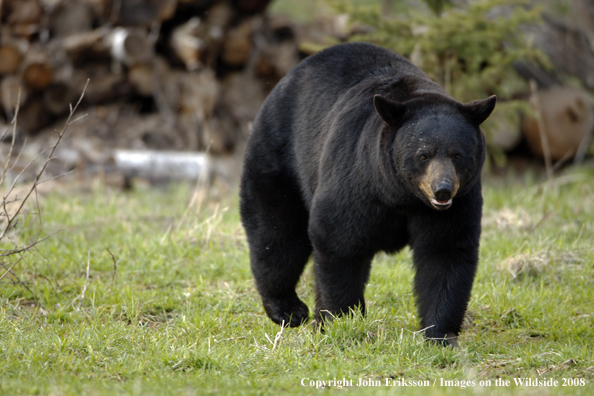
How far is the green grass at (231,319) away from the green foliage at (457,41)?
1.42 meters

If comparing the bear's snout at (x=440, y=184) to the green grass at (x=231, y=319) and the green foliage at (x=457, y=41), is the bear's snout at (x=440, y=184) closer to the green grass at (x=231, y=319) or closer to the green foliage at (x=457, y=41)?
the green grass at (x=231, y=319)

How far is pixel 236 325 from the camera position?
445 cm

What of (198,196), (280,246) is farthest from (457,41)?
(280,246)

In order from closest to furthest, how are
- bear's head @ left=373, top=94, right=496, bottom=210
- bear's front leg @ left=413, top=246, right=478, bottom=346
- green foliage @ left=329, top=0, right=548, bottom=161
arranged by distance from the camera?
bear's head @ left=373, top=94, right=496, bottom=210, bear's front leg @ left=413, top=246, right=478, bottom=346, green foliage @ left=329, top=0, right=548, bottom=161

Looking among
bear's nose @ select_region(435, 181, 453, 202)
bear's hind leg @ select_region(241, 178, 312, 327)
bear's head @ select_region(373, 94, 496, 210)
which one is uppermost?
bear's head @ select_region(373, 94, 496, 210)

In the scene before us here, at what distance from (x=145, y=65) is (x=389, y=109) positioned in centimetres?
609

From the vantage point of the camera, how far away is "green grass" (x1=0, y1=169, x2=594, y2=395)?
11.2 ft

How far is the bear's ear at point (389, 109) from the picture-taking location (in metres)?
3.62

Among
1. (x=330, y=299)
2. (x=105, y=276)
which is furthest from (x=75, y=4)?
(x=330, y=299)

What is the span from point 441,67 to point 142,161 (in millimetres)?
4019

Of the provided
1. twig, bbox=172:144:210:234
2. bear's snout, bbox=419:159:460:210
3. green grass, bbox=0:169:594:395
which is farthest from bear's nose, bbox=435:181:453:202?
twig, bbox=172:144:210:234

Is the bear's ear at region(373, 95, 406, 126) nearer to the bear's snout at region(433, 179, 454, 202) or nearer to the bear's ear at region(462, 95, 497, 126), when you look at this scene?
the bear's ear at region(462, 95, 497, 126)

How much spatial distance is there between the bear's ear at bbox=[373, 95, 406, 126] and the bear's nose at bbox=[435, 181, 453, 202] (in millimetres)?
502

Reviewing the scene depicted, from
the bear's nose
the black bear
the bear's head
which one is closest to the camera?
the bear's nose
